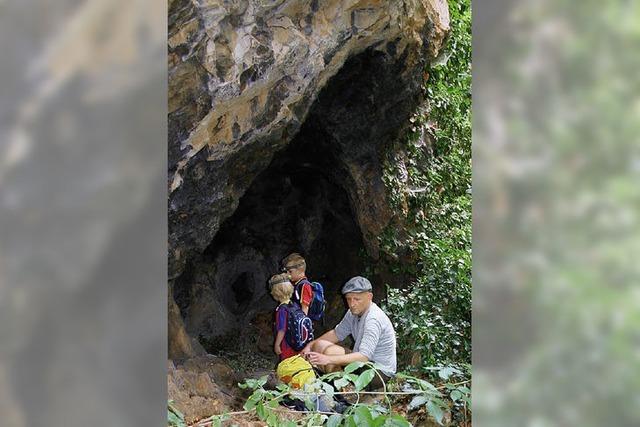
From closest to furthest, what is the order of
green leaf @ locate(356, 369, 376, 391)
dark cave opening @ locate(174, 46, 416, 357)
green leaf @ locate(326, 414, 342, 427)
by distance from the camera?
green leaf @ locate(356, 369, 376, 391) < green leaf @ locate(326, 414, 342, 427) < dark cave opening @ locate(174, 46, 416, 357)

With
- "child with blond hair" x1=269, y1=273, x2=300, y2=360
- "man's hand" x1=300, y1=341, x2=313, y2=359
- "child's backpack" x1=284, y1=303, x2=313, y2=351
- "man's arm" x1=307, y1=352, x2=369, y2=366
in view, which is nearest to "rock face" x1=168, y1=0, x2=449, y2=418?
"child with blond hair" x1=269, y1=273, x2=300, y2=360

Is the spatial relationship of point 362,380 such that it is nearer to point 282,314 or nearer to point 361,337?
point 361,337

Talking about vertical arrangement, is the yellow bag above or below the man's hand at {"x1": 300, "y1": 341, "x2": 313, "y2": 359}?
below

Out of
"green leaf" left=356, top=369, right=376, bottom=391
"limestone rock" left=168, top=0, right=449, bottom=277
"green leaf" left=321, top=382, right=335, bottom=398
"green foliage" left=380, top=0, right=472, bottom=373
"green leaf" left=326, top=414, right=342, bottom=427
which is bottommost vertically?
"green leaf" left=326, top=414, right=342, bottom=427

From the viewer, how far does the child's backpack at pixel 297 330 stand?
5613mm

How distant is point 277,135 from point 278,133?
0.14 feet

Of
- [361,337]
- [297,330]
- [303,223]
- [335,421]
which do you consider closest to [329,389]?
[335,421]

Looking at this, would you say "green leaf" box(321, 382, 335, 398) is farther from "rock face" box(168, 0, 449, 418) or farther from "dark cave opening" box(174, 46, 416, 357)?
"dark cave opening" box(174, 46, 416, 357)

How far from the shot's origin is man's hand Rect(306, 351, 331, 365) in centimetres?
491

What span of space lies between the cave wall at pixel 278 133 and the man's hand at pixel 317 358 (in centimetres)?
195

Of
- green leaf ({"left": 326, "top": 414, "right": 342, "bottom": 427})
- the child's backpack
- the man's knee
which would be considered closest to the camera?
green leaf ({"left": 326, "top": 414, "right": 342, "bottom": 427})

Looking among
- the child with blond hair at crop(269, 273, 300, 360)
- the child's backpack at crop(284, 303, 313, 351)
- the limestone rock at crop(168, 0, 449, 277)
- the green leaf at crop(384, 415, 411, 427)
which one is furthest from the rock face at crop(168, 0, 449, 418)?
the green leaf at crop(384, 415, 411, 427)

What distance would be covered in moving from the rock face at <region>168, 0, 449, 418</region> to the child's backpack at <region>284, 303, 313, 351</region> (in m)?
1.50

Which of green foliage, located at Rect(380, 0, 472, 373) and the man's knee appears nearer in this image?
the man's knee
